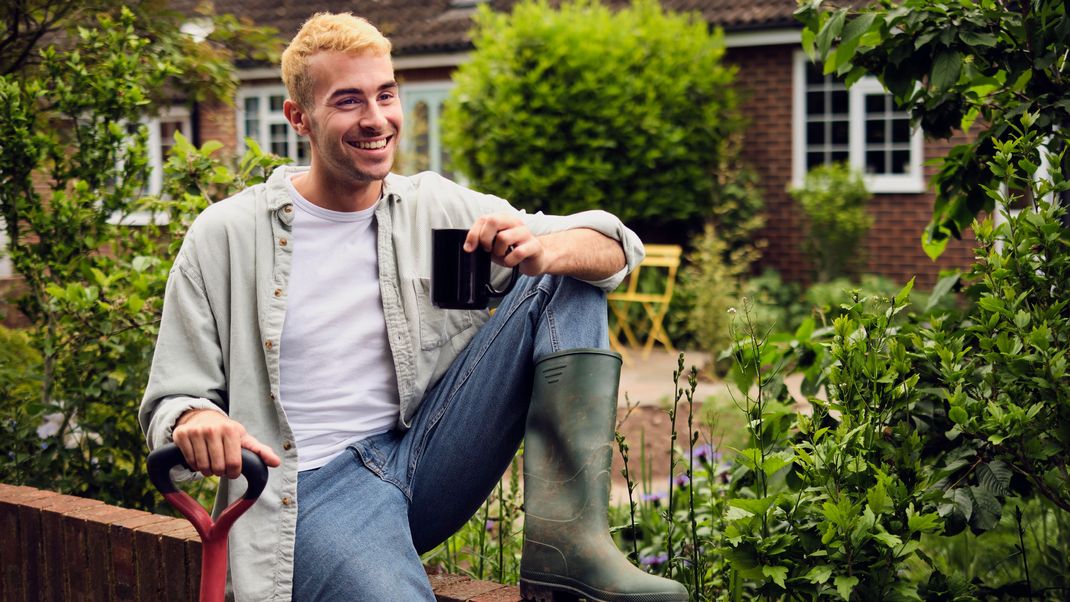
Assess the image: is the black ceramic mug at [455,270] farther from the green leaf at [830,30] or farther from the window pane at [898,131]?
the window pane at [898,131]

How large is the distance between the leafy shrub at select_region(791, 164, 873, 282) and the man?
8.82 metres

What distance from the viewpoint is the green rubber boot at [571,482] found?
7.50 feet

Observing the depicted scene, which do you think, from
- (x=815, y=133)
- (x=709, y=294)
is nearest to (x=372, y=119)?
(x=709, y=294)

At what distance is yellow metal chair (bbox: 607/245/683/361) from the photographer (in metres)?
10.3

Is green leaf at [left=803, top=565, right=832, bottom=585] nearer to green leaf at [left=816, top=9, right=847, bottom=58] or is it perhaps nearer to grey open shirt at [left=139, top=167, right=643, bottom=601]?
grey open shirt at [left=139, top=167, right=643, bottom=601]

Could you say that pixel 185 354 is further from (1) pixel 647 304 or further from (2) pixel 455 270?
(1) pixel 647 304

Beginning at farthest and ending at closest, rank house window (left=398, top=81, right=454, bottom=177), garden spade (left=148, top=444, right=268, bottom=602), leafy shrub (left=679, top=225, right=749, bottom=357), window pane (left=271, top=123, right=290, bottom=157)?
1. window pane (left=271, top=123, right=290, bottom=157)
2. house window (left=398, top=81, right=454, bottom=177)
3. leafy shrub (left=679, top=225, right=749, bottom=357)
4. garden spade (left=148, top=444, right=268, bottom=602)

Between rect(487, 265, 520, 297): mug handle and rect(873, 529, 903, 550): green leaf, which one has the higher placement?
rect(487, 265, 520, 297): mug handle

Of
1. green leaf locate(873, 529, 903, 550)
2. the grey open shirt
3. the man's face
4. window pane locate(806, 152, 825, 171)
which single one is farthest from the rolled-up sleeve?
window pane locate(806, 152, 825, 171)

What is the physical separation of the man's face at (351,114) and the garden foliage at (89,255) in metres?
1.25

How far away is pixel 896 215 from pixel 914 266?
54 cm

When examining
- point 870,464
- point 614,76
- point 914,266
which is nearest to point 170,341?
point 870,464

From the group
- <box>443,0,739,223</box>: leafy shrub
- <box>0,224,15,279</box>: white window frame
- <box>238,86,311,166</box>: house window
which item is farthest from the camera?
<box>238,86,311,166</box>: house window

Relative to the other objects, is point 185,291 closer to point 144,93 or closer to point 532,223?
point 532,223
